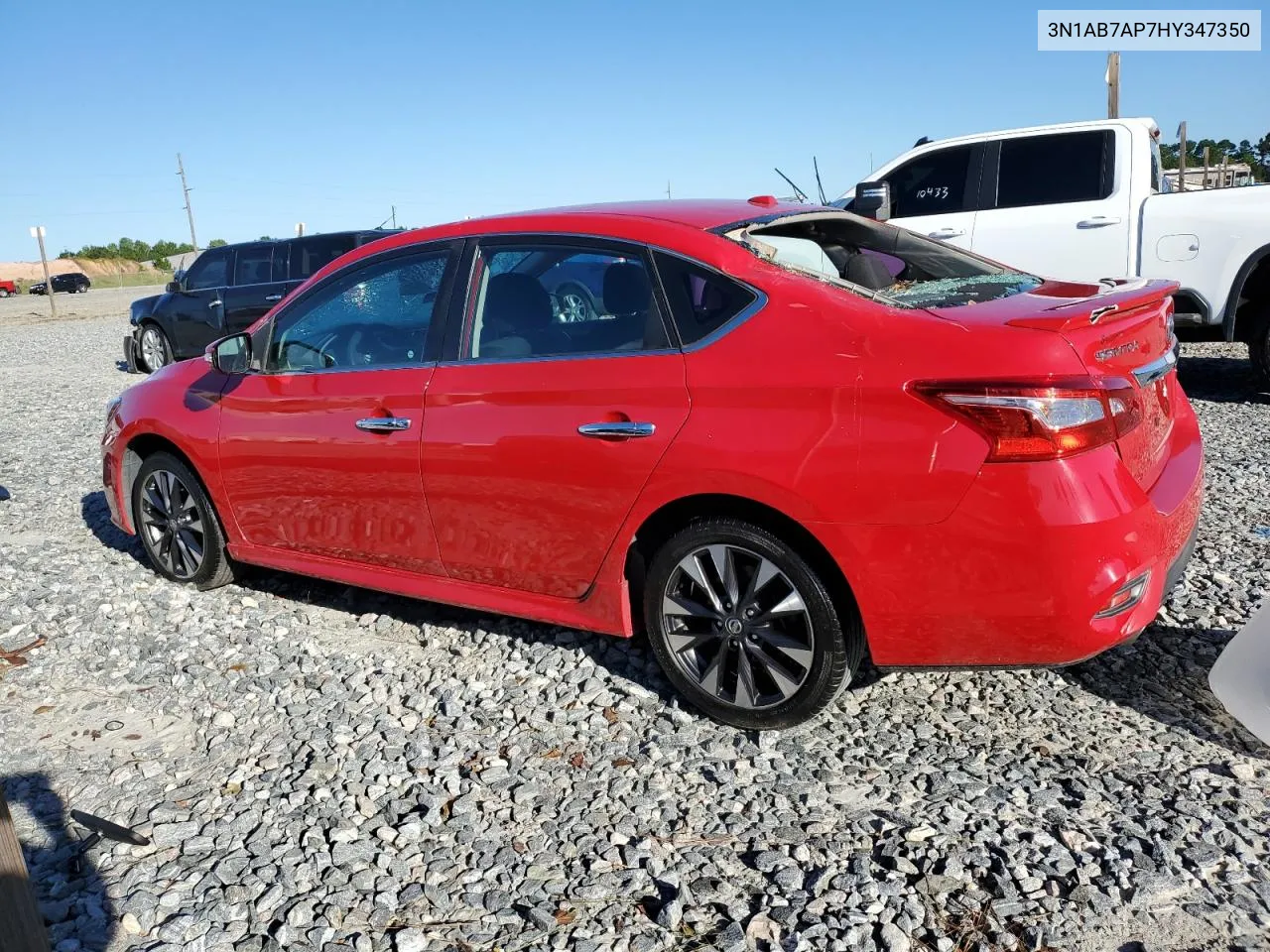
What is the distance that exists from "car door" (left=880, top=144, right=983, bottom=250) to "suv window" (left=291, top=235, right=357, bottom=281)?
22.4ft

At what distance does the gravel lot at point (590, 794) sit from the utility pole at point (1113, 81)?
1224cm

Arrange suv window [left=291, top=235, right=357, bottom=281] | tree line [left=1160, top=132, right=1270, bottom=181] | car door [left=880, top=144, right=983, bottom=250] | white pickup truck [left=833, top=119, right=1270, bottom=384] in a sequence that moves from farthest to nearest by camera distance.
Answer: tree line [left=1160, top=132, right=1270, bottom=181], suv window [left=291, top=235, right=357, bottom=281], car door [left=880, top=144, right=983, bottom=250], white pickup truck [left=833, top=119, right=1270, bottom=384]

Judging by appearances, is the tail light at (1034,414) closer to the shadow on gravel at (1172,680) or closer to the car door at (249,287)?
the shadow on gravel at (1172,680)

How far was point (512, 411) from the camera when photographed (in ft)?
12.0

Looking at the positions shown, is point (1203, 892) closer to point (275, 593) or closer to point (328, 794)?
point (328, 794)

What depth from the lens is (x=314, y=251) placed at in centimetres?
1308

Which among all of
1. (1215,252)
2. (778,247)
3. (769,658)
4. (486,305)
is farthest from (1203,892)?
(1215,252)

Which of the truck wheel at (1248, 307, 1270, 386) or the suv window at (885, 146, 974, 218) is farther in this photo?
the suv window at (885, 146, 974, 218)

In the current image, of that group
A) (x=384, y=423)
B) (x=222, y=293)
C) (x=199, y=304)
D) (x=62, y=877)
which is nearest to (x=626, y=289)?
(x=384, y=423)

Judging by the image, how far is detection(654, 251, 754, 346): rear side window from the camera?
3.28 meters

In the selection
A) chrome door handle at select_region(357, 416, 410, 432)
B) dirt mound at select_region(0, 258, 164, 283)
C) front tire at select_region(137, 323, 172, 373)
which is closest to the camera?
chrome door handle at select_region(357, 416, 410, 432)

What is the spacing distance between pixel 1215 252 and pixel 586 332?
233 inches

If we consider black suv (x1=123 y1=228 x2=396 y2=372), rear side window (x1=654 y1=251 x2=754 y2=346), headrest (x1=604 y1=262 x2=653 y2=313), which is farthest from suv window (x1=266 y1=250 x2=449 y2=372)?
black suv (x1=123 y1=228 x2=396 y2=372)

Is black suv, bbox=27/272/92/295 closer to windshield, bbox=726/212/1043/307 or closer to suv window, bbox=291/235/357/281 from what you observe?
suv window, bbox=291/235/357/281
